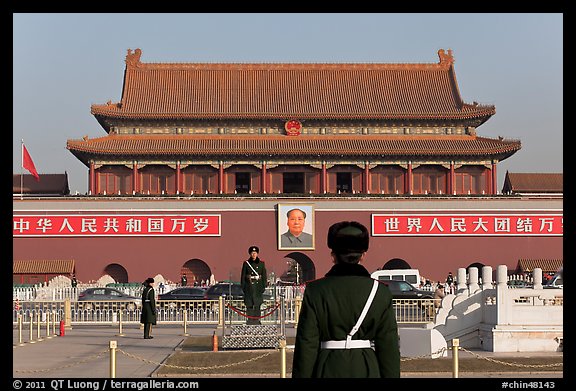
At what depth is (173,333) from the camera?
2606 centimetres

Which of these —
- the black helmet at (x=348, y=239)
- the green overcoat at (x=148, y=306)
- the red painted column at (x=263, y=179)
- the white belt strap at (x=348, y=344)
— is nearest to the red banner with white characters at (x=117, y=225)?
the red painted column at (x=263, y=179)

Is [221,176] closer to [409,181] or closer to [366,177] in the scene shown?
[366,177]

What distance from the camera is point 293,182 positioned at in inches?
2076

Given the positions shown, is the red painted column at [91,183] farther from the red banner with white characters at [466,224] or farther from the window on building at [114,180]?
the red banner with white characters at [466,224]

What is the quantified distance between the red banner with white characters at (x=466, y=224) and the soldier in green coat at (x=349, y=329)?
135 feet

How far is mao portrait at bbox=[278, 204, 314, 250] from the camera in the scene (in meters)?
48.2

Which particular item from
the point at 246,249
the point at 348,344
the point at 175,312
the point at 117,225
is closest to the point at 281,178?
the point at 246,249

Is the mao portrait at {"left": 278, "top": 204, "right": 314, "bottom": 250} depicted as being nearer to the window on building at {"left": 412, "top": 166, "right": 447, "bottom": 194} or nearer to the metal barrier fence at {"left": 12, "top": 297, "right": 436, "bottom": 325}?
the window on building at {"left": 412, "top": 166, "right": 447, "bottom": 194}

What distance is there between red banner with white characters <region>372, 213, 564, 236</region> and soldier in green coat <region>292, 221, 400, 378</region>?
41.2 m

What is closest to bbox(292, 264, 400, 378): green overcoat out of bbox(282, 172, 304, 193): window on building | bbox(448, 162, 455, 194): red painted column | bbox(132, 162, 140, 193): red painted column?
bbox(132, 162, 140, 193): red painted column

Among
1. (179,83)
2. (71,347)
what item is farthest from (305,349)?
Result: (179,83)

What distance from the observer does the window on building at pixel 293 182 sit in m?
52.7

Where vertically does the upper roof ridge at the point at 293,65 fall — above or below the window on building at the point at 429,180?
above
